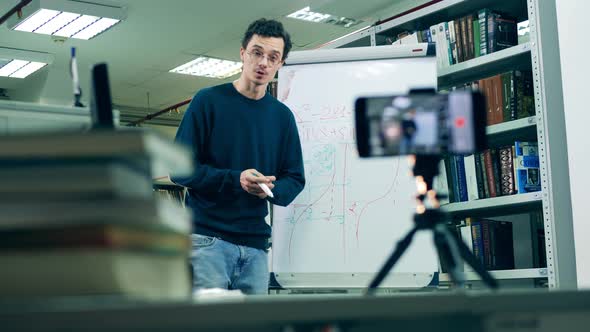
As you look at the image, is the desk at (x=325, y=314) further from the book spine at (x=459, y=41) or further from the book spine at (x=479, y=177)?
the book spine at (x=459, y=41)

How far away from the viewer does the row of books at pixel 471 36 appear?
9.97 feet

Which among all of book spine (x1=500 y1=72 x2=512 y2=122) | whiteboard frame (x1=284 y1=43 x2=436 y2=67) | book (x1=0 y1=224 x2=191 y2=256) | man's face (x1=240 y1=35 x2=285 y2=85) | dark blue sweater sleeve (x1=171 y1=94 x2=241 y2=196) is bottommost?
book (x1=0 y1=224 x2=191 y2=256)

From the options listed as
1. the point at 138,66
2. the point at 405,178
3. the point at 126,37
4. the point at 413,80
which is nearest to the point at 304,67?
the point at 413,80

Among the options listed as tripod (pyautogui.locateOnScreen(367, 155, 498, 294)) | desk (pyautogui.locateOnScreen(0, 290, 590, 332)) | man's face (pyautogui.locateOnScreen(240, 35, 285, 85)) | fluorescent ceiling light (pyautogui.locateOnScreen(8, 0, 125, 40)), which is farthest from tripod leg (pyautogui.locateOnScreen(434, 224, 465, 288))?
fluorescent ceiling light (pyautogui.locateOnScreen(8, 0, 125, 40))

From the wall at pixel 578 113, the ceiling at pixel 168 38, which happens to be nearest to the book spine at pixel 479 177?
the wall at pixel 578 113

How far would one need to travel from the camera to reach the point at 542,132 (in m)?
2.74

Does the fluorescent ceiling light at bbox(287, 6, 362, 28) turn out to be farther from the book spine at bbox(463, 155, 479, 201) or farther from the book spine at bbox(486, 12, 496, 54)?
the book spine at bbox(463, 155, 479, 201)

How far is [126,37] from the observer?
591 centimetres

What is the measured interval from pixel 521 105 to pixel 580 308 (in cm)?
247

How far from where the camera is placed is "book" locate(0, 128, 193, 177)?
0.52 metres

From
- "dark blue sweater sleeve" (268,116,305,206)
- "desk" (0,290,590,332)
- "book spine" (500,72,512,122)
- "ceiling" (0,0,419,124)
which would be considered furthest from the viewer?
"ceiling" (0,0,419,124)

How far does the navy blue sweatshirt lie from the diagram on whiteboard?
46cm

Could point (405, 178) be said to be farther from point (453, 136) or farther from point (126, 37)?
point (126, 37)

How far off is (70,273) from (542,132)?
2505 millimetres
